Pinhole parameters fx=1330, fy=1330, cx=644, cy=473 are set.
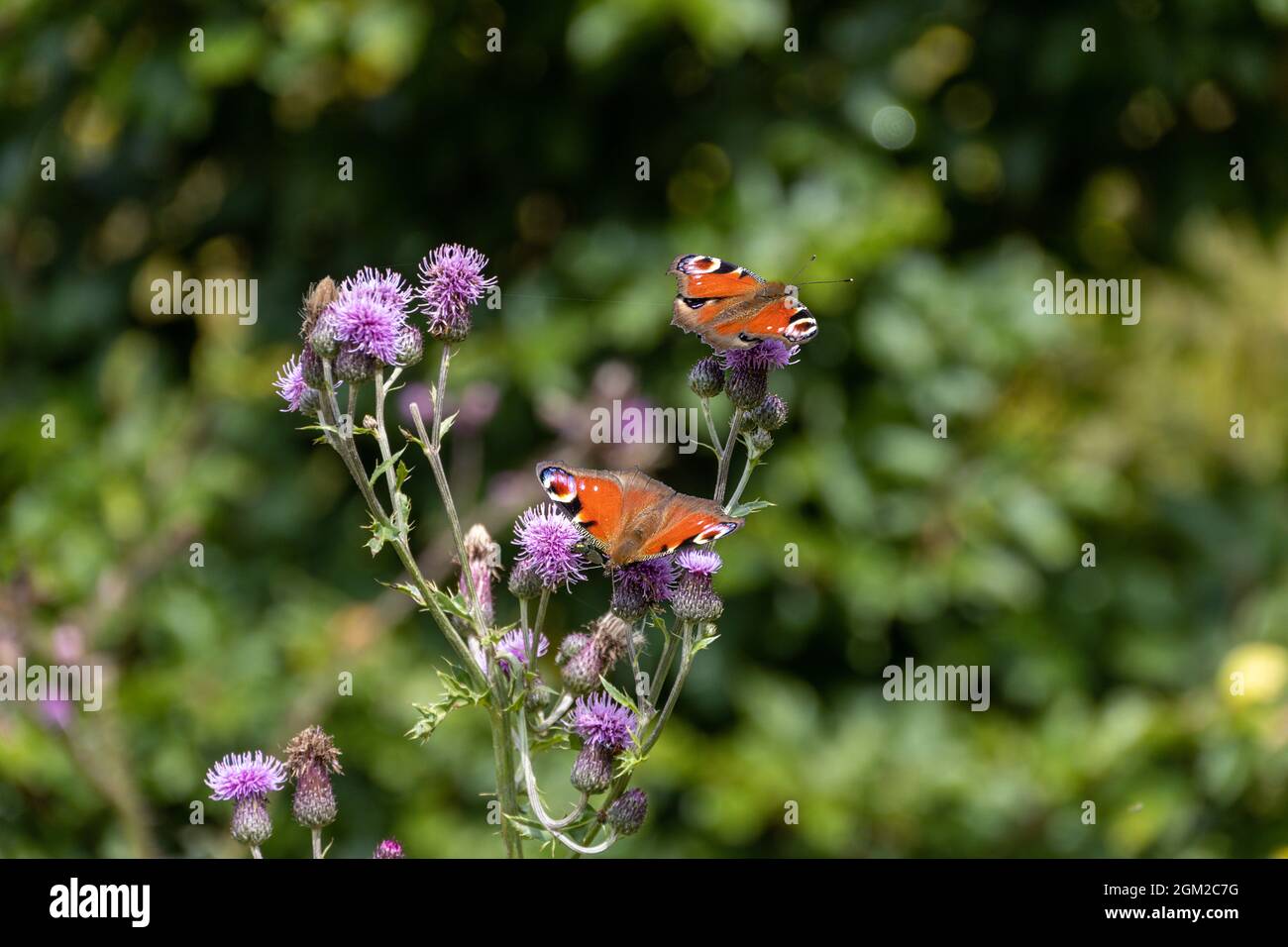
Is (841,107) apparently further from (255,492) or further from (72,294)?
(72,294)

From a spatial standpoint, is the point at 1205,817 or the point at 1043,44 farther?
the point at 1043,44

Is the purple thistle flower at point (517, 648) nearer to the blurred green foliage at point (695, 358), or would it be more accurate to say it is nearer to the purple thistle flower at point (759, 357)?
the purple thistle flower at point (759, 357)

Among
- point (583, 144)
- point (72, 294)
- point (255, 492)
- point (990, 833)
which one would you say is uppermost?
point (583, 144)

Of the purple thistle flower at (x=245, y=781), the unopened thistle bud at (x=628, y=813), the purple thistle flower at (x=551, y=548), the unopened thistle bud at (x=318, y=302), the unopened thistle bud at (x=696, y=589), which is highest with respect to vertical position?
the unopened thistle bud at (x=318, y=302)

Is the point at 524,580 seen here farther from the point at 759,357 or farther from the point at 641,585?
the point at 759,357

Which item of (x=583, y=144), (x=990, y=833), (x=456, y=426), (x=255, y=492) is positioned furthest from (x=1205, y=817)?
(x=255, y=492)

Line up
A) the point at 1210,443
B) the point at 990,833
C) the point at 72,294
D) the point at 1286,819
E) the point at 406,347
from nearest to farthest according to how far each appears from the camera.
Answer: the point at 406,347
the point at 1286,819
the point at 990,833
the point at 72,294
the point at 1210,443

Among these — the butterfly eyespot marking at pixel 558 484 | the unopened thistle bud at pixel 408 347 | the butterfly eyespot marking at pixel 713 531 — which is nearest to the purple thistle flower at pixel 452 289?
the unopened thistle bud at pixel 408 347

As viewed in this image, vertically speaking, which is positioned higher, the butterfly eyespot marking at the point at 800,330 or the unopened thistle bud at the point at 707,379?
the butterfly eyespot marking at the point at 800,330
